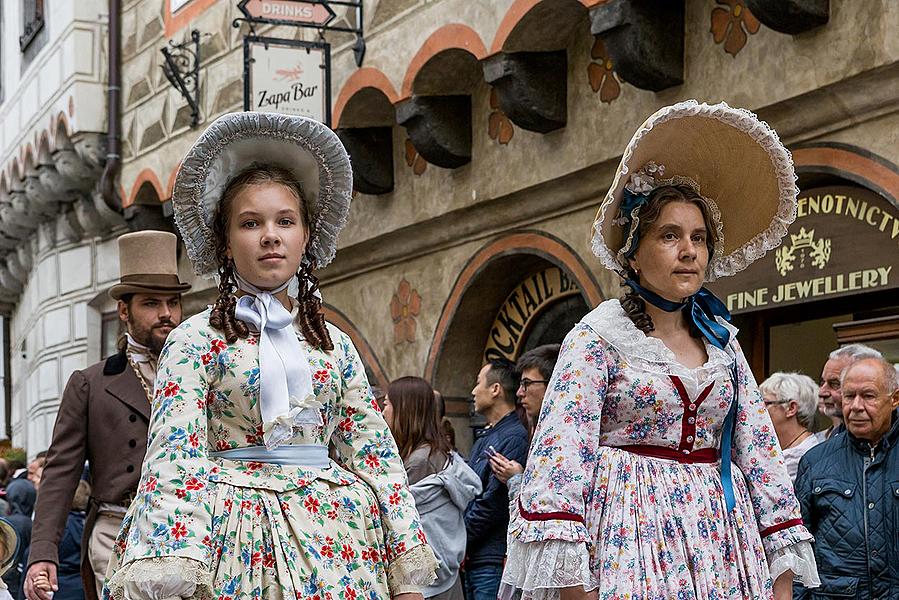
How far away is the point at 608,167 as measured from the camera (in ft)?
34.6

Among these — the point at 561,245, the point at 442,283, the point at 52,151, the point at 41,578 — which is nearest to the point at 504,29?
the point at 561,245

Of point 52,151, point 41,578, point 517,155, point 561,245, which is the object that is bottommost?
point 41,578

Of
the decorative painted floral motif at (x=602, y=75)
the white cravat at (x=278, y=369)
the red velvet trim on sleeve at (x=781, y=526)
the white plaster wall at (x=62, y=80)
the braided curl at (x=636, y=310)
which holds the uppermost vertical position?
the white plaster wall at (x=62, y=80)

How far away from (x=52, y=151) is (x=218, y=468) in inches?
Answer: 620

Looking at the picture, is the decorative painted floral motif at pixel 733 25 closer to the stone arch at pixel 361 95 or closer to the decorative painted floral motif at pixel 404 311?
the stone arch at pixel 361 95

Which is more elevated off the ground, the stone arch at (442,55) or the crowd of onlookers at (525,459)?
the stone arch at (442,55)

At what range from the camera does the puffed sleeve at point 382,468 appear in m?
3.79

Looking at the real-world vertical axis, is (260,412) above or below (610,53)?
below

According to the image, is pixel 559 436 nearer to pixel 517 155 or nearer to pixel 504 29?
pixel 504 29

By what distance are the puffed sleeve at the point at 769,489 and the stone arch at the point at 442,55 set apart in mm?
6904

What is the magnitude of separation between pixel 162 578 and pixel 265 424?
0.44m

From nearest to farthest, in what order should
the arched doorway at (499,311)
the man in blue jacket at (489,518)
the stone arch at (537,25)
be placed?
1. the man in blue jacket at (489,518)
2. the stone arch at (537,25)
3. the arched doorway at (499,311)

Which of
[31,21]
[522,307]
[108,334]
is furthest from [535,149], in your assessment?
[31,21]

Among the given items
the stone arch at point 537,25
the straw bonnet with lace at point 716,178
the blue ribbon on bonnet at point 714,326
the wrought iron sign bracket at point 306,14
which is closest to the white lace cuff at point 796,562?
the blue ribbon on bonnet at point 714,326
